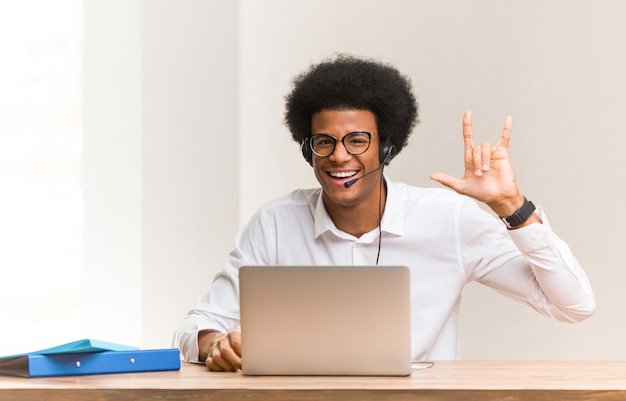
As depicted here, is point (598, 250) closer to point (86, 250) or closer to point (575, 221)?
point (575, 221)

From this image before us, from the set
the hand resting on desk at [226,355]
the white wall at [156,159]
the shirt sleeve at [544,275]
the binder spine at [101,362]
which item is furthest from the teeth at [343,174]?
the white wall at [156,159]

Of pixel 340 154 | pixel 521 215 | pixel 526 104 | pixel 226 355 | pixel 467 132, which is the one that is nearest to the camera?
pixel 226 355

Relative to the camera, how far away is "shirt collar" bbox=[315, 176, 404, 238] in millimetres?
2377

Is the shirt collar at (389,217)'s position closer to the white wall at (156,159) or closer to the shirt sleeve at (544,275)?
the shirt sleeve at (544,275)

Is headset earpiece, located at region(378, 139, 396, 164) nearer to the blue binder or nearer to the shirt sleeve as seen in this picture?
the shirt sleeve

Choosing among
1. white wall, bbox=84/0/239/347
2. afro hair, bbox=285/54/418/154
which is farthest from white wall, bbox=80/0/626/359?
afro hair, bbox=285/54/418/154

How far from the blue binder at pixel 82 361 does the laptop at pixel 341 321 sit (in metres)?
0.29

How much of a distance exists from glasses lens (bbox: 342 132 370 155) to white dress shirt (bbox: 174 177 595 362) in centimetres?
16

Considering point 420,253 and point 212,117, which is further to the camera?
point 212,117

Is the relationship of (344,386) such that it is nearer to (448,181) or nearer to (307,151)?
(448,181)

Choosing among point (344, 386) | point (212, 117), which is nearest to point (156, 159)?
point (212, 117)

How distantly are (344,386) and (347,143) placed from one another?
3.16 feet

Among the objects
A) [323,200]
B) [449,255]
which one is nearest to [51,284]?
[323,200]

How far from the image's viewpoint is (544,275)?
2.15m
